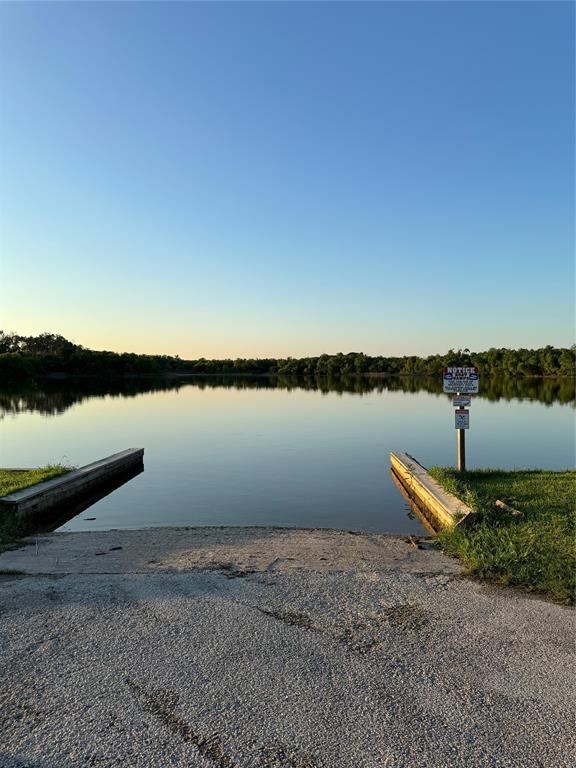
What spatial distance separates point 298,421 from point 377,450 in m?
10.5

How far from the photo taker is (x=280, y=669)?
3.91 m

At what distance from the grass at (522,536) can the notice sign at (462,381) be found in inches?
81.2

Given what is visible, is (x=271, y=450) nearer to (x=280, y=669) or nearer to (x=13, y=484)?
(x=13, y=484)

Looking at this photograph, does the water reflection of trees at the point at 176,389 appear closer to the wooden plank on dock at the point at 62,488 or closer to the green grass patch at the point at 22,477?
the wooden plank on dock at the point at 62,488

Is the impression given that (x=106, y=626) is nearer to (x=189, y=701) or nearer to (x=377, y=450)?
(x=189, y=701)

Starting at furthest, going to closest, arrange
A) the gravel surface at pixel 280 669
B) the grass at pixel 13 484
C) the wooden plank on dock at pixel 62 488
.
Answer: the wooden plank on dock at pixel 62 488 → the grass at pixel 13 484 → the gravel surface at pixel 280 669

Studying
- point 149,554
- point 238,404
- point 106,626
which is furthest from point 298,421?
point 106,626

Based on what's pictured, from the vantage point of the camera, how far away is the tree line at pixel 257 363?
10188cm

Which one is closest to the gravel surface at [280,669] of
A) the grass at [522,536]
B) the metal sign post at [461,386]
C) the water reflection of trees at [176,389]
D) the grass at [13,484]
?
the grass at [522,536]

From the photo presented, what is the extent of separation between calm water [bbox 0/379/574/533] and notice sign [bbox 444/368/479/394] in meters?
2.92

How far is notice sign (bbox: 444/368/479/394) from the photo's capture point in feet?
39.8

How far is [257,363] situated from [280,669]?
150258 millimetres

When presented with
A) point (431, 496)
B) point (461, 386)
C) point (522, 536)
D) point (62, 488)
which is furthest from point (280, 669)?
point (62, 488)

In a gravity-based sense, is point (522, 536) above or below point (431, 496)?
above
